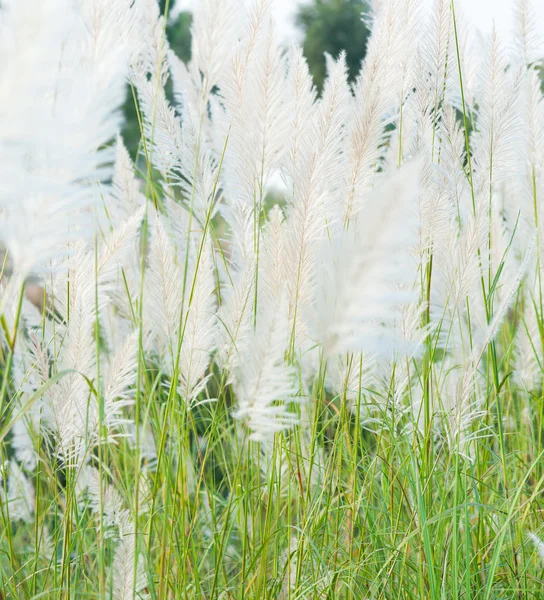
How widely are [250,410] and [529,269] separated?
55.5 inches

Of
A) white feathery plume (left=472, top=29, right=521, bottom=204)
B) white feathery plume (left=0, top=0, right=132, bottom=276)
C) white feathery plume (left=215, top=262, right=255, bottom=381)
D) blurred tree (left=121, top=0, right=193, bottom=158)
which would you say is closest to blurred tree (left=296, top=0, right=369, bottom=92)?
blurred tree (left=121, top=0, right=193, bottom=158)

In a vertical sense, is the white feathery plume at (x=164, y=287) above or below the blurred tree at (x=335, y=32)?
below

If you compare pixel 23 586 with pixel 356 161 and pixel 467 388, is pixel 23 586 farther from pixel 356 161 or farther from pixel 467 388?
pixel 356 161

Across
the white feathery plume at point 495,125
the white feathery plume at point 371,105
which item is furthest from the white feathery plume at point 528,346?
the white feathery plume at point 371,105

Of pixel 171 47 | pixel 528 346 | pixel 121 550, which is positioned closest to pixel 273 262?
pixel 121 550

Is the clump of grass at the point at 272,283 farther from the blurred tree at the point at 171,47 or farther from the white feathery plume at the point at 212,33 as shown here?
the blurred tree at the point at 171,47

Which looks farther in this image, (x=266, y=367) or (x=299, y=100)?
(x=299, y=100)

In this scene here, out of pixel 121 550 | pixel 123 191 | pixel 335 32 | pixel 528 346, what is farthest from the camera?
pixel 335 32

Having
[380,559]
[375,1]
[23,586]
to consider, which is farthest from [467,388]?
[23,586]

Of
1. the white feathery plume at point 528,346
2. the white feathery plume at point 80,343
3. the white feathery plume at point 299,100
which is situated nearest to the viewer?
the white feathery plume at point 80,343

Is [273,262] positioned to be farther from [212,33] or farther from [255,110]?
[212,33]

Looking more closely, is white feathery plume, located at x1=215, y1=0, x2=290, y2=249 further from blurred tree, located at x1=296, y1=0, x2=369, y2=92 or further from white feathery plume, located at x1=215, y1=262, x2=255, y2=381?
blurred tree, located at x1=296, y1=0, x2=369, y2=92

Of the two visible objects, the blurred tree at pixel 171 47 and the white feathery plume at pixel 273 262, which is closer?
the white feathery plume at pixel 273 262

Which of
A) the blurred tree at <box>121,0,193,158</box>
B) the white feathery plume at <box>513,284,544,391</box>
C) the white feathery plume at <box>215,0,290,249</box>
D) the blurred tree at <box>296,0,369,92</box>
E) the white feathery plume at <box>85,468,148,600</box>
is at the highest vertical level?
the blurred tree at <box>296,0,369,92</box>
